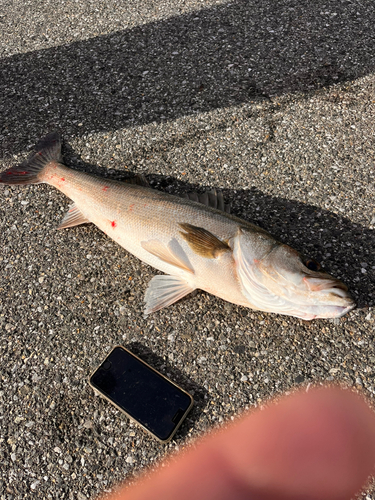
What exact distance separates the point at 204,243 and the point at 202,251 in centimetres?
6

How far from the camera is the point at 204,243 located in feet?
9.99

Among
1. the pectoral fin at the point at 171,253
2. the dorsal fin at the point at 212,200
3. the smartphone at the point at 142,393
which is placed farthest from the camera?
the dorsal fin at the point at 212,200

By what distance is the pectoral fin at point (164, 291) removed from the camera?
3.25 m

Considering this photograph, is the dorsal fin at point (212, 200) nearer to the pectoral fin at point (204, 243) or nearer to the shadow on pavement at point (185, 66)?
the pectoral fin at point (204, 243)

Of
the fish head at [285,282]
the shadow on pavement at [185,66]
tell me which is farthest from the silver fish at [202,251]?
the shadow on pavement at [185,66]

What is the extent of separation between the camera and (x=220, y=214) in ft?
10.6

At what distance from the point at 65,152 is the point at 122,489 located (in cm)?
332


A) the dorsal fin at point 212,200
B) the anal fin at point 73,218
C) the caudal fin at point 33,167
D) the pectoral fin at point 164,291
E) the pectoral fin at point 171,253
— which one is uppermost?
the caudal fin at point 33,167

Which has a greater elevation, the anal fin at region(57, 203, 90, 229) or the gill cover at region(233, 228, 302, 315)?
the anal fin at region(57, 203, 90, 229)

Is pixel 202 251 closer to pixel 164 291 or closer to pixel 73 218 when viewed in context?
pixel 164 291

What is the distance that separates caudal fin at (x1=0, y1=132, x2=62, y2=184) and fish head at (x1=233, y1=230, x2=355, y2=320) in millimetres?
2213

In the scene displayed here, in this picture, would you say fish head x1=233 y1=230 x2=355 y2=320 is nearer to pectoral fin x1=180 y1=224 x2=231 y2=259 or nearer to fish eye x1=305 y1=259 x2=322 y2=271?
fish eye x1=305 y1=259 x2=322 y2=271

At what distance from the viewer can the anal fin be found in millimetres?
3785

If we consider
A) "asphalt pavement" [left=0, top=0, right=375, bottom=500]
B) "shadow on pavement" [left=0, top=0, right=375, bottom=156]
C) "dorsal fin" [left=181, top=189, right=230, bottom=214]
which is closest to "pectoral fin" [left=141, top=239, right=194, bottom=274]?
"asphalt pavement" [left=0, top=0, right=375, bottom=500]
